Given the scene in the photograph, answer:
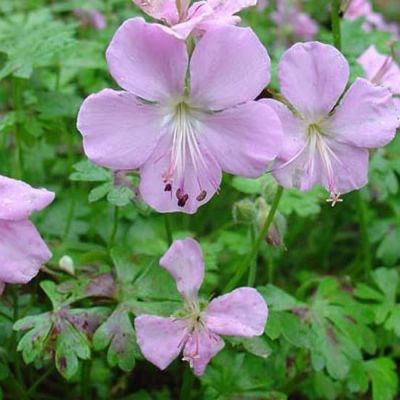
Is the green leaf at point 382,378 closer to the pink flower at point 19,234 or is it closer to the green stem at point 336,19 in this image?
the green stem at point 336,19

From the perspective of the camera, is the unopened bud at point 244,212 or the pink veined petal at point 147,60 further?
the unopened bud at point 244,212

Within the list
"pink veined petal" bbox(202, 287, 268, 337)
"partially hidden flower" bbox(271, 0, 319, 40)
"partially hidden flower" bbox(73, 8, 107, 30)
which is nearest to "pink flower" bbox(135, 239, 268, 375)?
"pink veined petal" bbox(202, 287, 268, 337)

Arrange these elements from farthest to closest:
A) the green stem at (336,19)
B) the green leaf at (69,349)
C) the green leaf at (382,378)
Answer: the green leaf at (382,378) < the green stem at (336,19) < the green leaf at (69,349)

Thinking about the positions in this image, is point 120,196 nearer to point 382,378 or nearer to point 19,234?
point 19,234

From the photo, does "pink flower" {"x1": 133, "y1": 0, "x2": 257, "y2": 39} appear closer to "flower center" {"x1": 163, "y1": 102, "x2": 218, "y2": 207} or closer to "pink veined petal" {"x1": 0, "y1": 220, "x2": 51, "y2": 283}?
"flower center" {"x1": 163, "y1": 102, "x2": 218, "y2": 207}

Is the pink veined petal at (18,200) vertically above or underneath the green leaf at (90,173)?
above

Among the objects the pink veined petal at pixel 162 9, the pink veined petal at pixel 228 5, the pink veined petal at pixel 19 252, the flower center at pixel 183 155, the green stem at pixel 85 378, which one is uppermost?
the pink veined petal at pixel 228 5

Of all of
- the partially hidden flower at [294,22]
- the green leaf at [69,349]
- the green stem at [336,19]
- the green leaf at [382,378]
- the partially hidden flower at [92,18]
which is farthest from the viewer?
the partially hidden flower at [294,22]

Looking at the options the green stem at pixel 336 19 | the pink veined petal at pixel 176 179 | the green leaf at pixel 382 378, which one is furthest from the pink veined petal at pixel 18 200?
the green leaf at pixel 382 378
